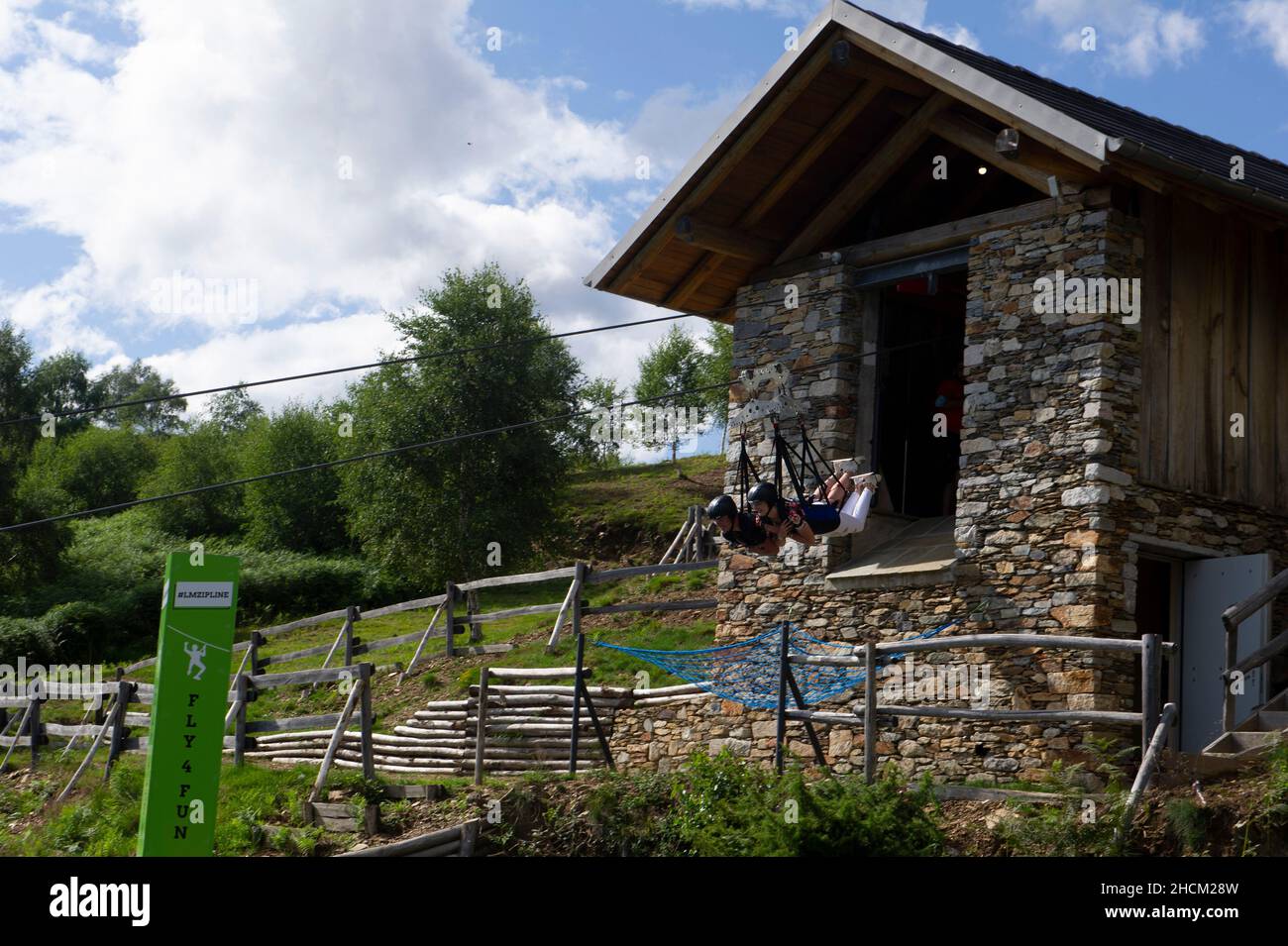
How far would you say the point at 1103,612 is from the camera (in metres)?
12.0

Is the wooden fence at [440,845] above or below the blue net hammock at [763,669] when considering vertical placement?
below

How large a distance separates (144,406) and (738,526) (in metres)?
70.1

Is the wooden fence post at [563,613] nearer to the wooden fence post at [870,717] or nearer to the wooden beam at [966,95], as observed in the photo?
the wooden beam at [966,95]

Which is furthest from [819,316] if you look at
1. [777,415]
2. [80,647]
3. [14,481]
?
[14,481]

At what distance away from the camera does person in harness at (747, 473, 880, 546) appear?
12.3m

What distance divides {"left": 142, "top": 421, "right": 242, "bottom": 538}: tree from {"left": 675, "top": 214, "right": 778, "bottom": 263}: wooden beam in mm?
31898

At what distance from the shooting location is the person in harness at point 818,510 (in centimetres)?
1230

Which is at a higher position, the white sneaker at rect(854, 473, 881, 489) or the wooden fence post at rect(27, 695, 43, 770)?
the white sneaker at rect(854, 473, 881, 489)

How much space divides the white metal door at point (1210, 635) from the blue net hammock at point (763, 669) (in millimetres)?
2250

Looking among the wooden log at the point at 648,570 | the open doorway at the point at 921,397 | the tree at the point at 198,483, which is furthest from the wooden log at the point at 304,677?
the tree at the point at 198,483

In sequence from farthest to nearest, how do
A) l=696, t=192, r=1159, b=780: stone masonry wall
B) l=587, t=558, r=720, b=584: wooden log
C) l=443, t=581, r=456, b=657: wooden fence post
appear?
l=443, t=581, r=456, b=657: wooden fence post
l=587, t=558, r=720, b=584: wooden log
l=696, t=192, r=1159, b=780: stone masonry wall

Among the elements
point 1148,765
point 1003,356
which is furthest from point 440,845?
point 1003,356

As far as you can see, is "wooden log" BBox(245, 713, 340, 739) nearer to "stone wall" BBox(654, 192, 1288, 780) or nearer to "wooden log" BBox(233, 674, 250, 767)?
"wooden log" BBox(233, 674, 250, 767)

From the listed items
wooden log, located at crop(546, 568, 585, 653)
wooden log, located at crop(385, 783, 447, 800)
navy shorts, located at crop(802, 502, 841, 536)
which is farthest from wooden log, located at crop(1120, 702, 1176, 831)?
wooden log, located at crop(546, 568, 585, 653)
